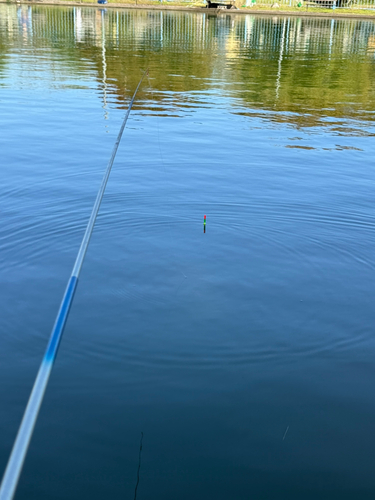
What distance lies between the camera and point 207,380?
459cm

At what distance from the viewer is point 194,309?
562cm

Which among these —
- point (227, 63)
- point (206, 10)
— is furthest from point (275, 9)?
point (227, 63)

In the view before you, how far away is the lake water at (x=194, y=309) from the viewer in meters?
3.78

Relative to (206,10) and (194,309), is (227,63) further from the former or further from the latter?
(206,10)

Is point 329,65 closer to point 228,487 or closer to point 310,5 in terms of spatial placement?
point 228,487

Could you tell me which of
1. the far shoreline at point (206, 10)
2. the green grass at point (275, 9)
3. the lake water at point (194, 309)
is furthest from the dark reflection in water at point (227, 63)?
the green grass at point (275, 9)

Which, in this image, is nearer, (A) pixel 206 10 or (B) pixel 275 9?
(B) pixel 275 9

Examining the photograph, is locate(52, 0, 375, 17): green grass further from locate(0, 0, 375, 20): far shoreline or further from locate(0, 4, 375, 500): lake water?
locate(0, 4, 375, 500): lake water

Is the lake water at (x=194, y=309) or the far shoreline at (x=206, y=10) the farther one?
the far shoreline at (x=206, y=10)

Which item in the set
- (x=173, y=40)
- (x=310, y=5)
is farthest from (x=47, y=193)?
(x=310, y=5)

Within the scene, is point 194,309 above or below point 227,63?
below

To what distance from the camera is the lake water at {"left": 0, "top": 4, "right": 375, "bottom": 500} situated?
3.78 meters

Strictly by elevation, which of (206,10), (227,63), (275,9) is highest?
(275,9)

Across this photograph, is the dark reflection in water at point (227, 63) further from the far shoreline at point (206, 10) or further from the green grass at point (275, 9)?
the green grass at point (275, 9)
